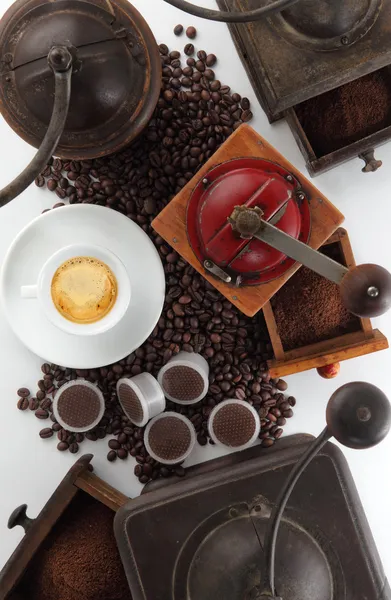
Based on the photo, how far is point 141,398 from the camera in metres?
1.46

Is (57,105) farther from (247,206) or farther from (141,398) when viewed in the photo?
(141,398)

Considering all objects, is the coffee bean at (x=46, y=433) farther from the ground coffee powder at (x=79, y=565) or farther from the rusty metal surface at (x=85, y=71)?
the rusty metal surface at (x=85, y=71)

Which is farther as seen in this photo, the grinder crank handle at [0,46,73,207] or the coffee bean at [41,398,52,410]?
the coffee bean at [41,398,52,410]

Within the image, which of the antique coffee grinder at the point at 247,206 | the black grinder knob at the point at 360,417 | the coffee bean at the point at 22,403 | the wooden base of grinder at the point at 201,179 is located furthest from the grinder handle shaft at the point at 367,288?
the coffee bean at the point at 22,403

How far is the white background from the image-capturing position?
1.56 meters

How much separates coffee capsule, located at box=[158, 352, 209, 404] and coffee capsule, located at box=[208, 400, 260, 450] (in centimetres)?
6

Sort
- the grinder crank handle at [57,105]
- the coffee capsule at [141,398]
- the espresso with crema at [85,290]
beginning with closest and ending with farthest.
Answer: the grinder crank handle at [57,105]
the espresso with crema at [85,290]
the coffee capsule at [141,398]

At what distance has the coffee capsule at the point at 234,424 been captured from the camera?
4.96 feet

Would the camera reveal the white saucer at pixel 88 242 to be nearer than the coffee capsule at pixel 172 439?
Yes

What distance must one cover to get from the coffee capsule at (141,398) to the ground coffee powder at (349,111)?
707 millimetres

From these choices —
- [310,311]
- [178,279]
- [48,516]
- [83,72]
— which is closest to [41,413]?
[48,516]

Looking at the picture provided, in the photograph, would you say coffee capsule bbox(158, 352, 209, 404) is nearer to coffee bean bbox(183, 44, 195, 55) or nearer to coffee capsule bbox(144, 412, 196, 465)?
coffee capsule bbox(144, 412, 196, 465)

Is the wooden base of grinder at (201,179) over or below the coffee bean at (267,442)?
over

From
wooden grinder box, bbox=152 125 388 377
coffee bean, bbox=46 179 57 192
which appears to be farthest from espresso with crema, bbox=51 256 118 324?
coffee bean, bbox=46 179 57 192
